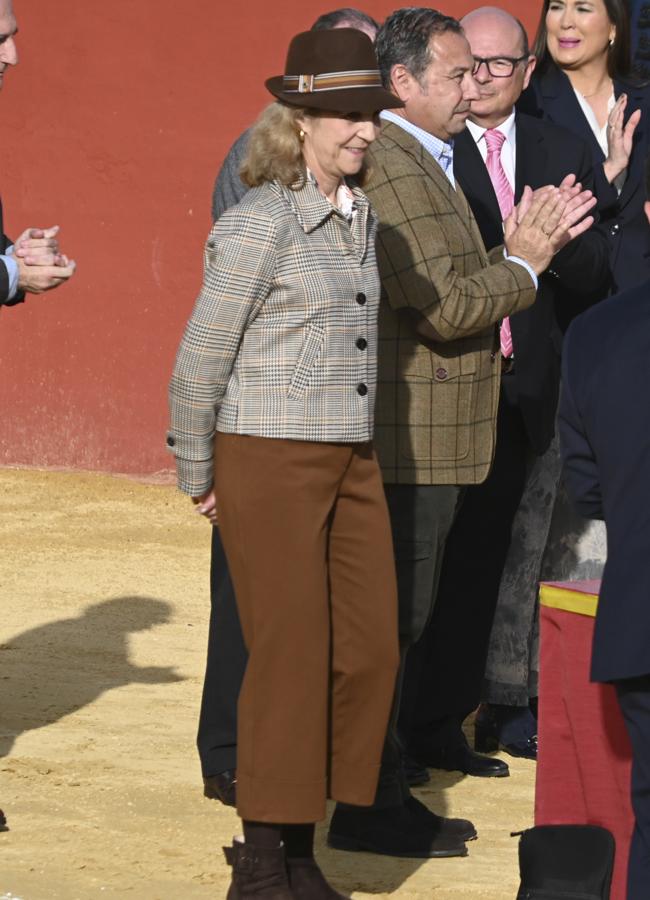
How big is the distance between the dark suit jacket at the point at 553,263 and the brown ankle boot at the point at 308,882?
5.73 feet

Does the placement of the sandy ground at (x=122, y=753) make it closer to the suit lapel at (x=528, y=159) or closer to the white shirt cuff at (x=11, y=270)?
the white shirt cuff at (x=11, y=270)

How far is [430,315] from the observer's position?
15.0 feet

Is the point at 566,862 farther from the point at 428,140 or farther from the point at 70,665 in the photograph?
the point at 70,665

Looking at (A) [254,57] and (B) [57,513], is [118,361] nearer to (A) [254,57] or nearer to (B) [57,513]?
(B) [57,513]

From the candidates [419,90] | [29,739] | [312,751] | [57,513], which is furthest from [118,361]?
[312,751]

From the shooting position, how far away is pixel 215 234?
4.05m

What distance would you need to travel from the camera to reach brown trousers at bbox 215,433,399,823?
159 inches

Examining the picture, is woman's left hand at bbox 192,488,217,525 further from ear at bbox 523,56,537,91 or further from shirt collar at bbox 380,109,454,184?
ear at bbox 523,56,537,91

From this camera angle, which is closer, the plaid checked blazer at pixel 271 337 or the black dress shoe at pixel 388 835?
the plaid checked blazer at pixel 271 337

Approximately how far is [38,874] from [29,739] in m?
1.22

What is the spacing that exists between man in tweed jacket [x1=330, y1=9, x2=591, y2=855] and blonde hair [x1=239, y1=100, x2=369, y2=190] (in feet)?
1.70

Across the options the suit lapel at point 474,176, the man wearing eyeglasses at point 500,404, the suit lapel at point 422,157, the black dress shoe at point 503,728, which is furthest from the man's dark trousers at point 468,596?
the suit lapel at point 422,157

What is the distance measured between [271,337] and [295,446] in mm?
239

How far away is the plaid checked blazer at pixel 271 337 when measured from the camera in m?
4.02
